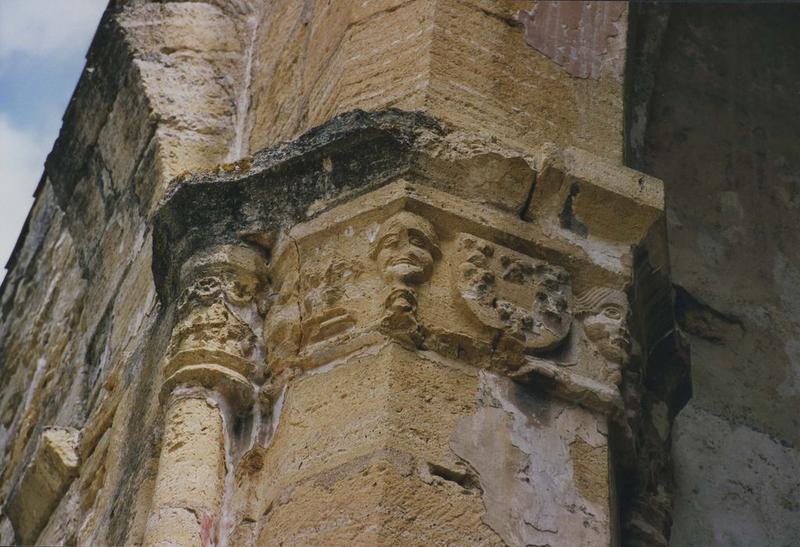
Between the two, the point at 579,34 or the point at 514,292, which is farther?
the point at 579,34

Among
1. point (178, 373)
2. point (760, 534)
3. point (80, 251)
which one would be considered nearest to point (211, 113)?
point (80, 251)

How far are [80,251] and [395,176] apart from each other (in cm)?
225

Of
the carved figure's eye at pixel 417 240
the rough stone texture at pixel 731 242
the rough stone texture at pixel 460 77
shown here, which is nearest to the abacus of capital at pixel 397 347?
the carved figure's eye at pixel 417 240

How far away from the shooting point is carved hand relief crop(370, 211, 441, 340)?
4.02m

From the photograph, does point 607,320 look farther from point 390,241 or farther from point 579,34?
point 579,34

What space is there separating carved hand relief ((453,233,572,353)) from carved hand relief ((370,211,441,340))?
69 millimetres

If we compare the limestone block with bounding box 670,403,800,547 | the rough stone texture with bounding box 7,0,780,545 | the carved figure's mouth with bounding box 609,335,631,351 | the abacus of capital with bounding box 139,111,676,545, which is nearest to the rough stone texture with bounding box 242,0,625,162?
the rough stone texture with bounding box 7,0,780,545

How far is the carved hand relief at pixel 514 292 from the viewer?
4109mm

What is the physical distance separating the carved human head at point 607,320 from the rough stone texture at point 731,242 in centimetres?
86

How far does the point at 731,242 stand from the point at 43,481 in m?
2.06

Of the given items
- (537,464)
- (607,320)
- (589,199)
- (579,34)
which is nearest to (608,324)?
(607,320)

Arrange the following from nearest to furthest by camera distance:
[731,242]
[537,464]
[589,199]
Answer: [537,464], [589,199], [731,242]

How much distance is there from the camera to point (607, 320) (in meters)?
4.24

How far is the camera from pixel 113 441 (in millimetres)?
4859
